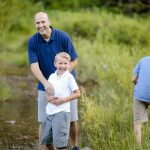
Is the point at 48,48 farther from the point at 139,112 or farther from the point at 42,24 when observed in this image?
the point at 139,112

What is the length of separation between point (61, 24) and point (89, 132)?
13.4 m

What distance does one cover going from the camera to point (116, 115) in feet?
26.5

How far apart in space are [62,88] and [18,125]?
322cm

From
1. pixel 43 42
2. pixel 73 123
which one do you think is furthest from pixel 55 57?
pixel 73 123

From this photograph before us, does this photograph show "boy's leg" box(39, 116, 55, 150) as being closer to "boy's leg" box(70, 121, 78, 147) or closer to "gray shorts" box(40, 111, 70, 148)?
"gray shorts" box(40, 111, 70, 148)

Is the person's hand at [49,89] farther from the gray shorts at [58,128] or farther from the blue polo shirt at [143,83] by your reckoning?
the blue polo shirt at [143,83]

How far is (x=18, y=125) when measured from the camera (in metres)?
9.97

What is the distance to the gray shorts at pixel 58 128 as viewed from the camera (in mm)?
6867

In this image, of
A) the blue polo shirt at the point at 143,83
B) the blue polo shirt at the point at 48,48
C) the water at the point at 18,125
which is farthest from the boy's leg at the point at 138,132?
the water at the point at 18,125

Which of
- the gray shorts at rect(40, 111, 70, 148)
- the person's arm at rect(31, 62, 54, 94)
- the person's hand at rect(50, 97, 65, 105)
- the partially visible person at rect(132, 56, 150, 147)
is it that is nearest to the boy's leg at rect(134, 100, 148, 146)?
the partially visible person at rect(132, 56, 150, 147)

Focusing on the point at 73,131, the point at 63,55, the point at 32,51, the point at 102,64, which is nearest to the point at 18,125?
the point at 73,131

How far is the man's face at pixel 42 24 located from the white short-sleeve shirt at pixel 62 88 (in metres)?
0.68

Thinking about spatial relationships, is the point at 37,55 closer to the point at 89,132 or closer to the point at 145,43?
the point at 89,132

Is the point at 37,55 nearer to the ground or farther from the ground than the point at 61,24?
nearer to the ground
